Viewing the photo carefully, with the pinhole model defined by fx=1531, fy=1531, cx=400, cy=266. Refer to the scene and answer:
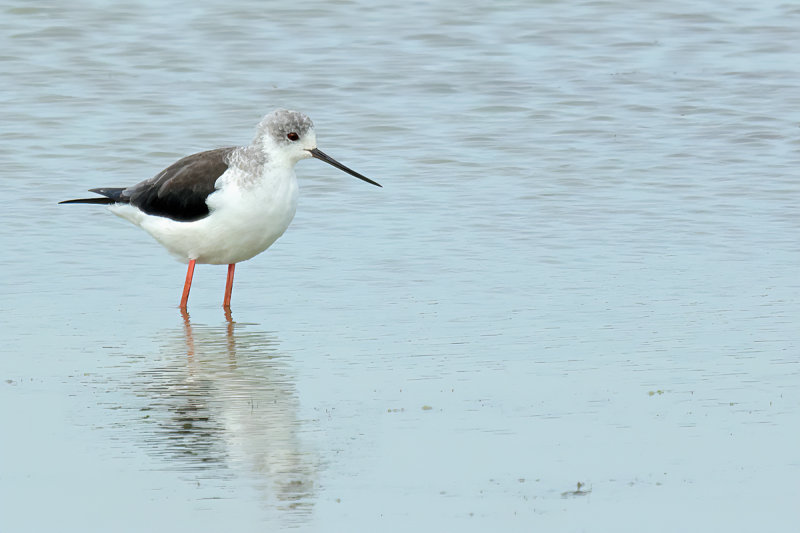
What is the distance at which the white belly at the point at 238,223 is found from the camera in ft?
30.8

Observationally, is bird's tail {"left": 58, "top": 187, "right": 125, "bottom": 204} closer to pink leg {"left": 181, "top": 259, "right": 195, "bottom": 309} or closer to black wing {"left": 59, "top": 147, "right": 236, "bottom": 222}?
black wing {"left": 59, "top": 147, "right": 236, "bottom": 222}

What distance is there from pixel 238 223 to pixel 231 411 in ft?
8.11

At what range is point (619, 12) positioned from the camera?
792 inches

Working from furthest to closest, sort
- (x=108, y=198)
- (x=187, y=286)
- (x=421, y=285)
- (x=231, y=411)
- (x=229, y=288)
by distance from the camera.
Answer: (x=108, y=198) → (x=421, y=285) → (x=229, y=288) → (x=187, y=286) → (x=231, y=411)

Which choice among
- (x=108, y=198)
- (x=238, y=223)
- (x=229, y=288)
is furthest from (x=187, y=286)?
(x=108, y=198)

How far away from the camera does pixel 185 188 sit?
31.6ft

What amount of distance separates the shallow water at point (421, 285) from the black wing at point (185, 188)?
56 centimetres

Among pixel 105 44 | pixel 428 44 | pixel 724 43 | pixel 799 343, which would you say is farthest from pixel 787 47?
pixel 799 343

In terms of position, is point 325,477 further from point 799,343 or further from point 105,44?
point 105,44

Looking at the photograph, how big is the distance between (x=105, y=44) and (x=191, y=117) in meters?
3.65

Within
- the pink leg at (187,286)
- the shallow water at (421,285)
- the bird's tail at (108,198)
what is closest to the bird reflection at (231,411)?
the shallow water at (421,285)

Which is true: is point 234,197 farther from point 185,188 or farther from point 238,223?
point 185,188

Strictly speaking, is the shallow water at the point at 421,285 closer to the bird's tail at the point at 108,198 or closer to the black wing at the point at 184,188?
the bird's tail at the point at 108,198

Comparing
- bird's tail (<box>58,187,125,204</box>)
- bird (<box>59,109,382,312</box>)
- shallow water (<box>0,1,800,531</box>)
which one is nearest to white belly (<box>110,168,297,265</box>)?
bird (<box>59,109,382,312</box>)
